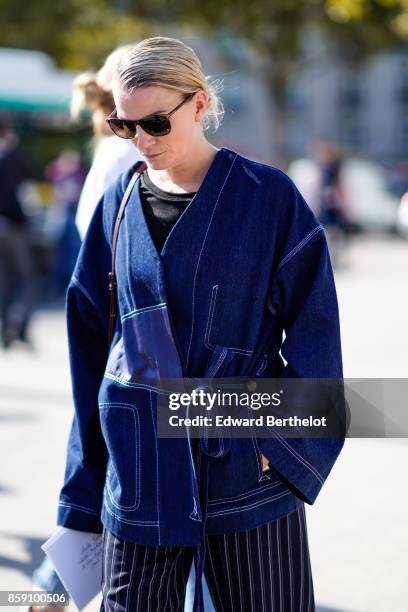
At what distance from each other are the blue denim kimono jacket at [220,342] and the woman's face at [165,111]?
10cm

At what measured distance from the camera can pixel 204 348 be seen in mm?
2395

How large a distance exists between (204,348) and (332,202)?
1372cm

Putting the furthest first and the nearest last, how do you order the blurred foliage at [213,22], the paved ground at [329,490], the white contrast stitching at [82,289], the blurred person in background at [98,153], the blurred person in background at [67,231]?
the blurred foliage at [213,22]
the blurred person in background at [67,231]
the paved ground at [329,490]
the blurred person in background at [98,153]
the white contrast stitching at [82,289]

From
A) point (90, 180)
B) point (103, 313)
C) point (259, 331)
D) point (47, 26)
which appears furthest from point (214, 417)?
point (47, 26)

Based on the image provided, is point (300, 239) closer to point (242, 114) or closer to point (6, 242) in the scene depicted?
point (6, 242)

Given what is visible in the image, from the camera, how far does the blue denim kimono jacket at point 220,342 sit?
239cm

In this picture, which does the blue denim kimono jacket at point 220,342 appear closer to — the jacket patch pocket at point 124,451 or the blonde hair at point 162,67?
the jacket patch pocket at point 124,451

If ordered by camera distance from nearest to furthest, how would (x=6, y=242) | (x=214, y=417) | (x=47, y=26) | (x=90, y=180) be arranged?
(x=214, y=417) < (x=90, y=180) < (x=6, y=242) < (x=47, y=26)

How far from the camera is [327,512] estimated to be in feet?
15.7

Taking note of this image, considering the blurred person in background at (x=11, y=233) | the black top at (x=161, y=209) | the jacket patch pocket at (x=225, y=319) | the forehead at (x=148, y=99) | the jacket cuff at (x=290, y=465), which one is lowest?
the jacket cuff at (x=290, y=465)

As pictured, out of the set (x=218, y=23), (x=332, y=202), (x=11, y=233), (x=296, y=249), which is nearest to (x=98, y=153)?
(x=296, y=249)

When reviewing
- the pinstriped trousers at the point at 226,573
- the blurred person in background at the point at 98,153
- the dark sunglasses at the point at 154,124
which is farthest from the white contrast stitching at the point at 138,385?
the blurred person in background at the point at 98,153

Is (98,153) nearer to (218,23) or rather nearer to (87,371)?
(87,371)

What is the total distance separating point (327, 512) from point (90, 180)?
201cm
